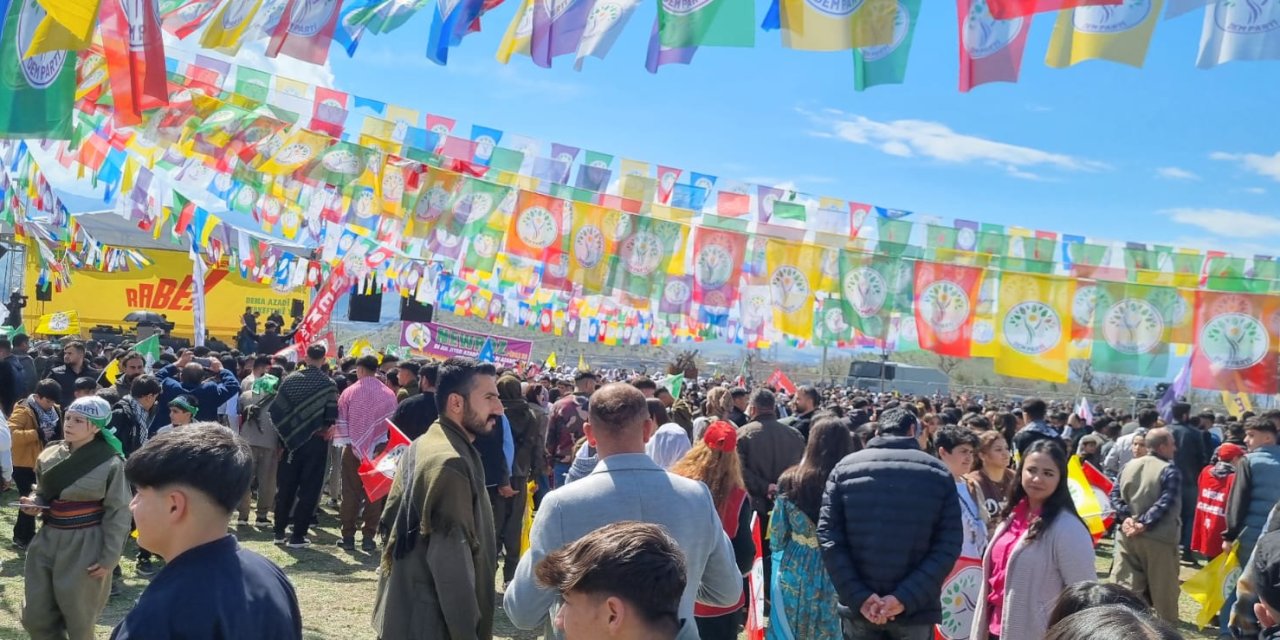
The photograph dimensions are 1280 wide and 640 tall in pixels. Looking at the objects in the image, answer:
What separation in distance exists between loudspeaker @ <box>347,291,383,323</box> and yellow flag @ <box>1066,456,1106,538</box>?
21934 millimetres

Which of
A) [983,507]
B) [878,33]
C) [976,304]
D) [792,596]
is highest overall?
[878,33]

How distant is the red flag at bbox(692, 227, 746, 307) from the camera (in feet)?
44.4

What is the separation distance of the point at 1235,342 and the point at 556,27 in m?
9.52

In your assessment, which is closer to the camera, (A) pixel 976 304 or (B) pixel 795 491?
(B) pixel 795 491

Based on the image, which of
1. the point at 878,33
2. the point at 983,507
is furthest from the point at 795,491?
the point at 878,33

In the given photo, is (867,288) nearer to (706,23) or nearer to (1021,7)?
(706,23)

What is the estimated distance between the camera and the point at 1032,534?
14.4ft

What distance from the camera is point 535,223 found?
Answer: 44.1ft

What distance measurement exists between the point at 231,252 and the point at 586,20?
21233mm

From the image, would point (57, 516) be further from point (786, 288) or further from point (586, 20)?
point (786, 288)

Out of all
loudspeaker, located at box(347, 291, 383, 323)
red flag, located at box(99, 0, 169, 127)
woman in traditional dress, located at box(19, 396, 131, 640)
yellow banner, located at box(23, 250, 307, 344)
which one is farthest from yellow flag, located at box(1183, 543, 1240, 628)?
yellow banner, located at box(23, 250, 307, 344)

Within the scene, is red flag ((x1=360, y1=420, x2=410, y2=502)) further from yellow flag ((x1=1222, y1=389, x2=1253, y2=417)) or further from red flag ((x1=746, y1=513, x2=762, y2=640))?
yellow flag ((x1=1222, y1=389, x2=1253, y2=417))

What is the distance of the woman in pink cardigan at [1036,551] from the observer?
4258 mm

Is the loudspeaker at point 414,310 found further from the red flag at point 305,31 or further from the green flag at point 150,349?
the red flag at point 305,31
